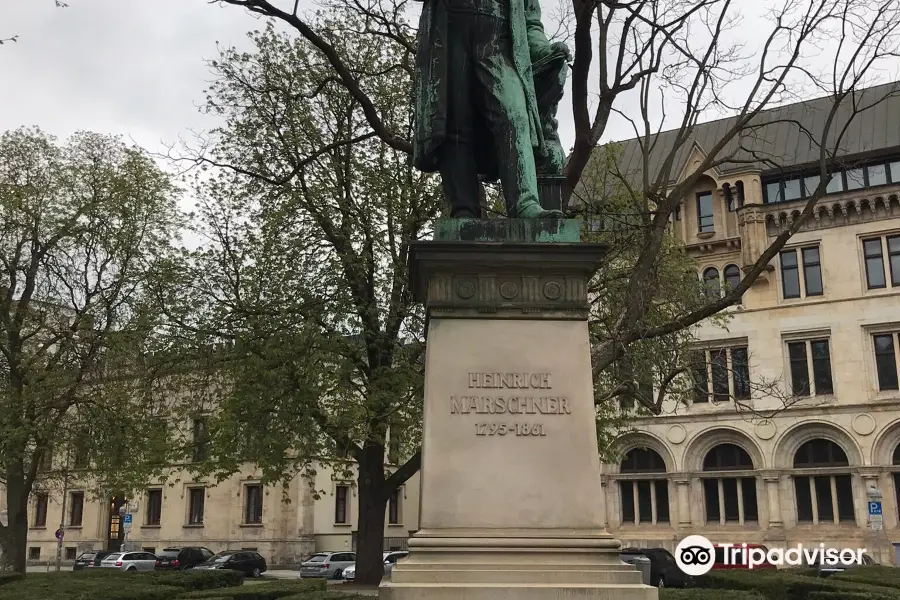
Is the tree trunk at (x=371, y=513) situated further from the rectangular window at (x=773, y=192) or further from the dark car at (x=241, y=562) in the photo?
the rectangular window at (x=773, y=192)

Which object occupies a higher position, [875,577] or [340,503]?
[340,503]

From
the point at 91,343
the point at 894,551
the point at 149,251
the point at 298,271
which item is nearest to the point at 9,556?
the point at 91,343

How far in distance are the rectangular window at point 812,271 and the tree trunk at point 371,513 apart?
2701cm

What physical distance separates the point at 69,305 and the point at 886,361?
115 feet

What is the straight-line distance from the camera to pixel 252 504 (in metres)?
47.0

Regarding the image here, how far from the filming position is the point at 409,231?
836 inches

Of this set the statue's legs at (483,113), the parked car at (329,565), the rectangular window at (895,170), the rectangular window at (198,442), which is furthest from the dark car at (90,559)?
the rectangular window at (895,170)

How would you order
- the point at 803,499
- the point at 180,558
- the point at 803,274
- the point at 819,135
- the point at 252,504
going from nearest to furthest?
the point at 803,499, the point at 180,558, the point at 803,274, the point at 819,135, the point at 252,504

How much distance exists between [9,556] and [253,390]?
14.8 metres

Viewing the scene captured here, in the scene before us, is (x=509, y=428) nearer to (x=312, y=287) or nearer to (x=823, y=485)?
(x=312, y=287)

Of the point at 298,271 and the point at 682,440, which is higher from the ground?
the point at 298,271

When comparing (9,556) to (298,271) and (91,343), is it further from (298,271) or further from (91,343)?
(298,271)

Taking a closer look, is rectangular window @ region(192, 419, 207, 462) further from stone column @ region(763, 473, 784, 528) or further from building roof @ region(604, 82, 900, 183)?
stone column @ region(763, 473, 784, 528)

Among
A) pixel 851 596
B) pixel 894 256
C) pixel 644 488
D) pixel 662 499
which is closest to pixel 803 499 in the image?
pixel 662 499
